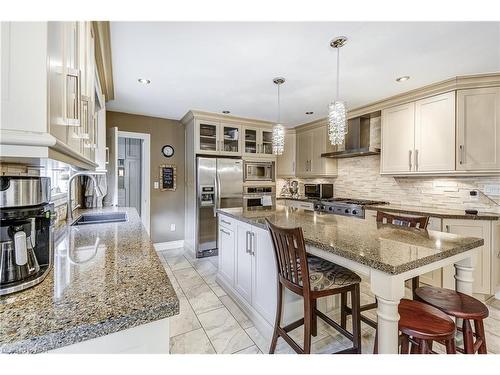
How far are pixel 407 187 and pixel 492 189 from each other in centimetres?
88

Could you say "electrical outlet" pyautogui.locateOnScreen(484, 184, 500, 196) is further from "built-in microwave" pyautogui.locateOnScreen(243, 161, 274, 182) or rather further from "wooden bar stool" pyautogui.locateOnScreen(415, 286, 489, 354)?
"built-in microwave" pyautogui.locateOnScreen(243, 161, 274, 182)

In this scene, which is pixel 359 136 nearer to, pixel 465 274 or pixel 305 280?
pixel 465 274

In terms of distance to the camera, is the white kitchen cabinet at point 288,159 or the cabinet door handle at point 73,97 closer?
the cabinet door handle at point 73,97

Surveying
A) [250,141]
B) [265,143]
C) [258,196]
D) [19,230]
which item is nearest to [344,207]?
[258,196]

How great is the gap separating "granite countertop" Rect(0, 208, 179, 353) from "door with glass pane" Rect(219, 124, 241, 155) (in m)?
3.19

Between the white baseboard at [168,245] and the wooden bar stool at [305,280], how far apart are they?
3.15 metres

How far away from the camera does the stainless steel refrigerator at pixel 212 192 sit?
12.8 feet

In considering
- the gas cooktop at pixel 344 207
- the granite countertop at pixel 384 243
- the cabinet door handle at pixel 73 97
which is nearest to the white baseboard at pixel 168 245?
the gas cooktop at pixel 344 207

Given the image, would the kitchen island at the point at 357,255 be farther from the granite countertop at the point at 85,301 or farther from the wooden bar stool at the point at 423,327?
the granite countertop at the point at 85,301

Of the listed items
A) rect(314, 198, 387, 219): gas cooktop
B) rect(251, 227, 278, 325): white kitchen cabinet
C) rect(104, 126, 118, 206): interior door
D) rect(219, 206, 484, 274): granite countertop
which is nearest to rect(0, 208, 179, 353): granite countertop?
rect(219, 206, 484, 274): granite countertop

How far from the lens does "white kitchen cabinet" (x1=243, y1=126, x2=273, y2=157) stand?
14.4ft

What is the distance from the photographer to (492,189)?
2.69m

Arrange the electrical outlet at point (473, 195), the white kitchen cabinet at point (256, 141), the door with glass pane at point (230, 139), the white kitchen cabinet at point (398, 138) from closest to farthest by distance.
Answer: the electrical outlet at point (473, 195), the white kitchen cabinet at point (398, 138), the door with glass pane at point (230, 139), the white kitchen cabinet at point (256, 141)

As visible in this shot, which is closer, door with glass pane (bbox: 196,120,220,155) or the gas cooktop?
the gas cooktop
